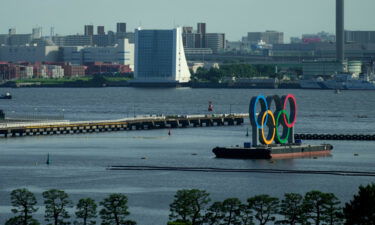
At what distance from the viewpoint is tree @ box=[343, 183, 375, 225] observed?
44594 millimetres

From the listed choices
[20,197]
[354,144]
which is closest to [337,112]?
[354,144]

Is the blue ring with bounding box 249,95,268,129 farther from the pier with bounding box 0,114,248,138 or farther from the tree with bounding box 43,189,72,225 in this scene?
the tree with bounding box 43,189,72,225

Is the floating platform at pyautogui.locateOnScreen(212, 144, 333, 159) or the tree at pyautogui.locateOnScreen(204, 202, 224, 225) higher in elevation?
the floating platform at pyautogui.locateOnScreen(212, 144, 333, 159)

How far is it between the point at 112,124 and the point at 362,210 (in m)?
64.2

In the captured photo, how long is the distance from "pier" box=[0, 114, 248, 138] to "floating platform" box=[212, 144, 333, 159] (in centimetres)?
2394

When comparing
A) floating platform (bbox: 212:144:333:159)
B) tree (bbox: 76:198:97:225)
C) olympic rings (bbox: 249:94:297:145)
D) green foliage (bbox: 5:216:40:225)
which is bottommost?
green foliage (bbox: 5:216:40:225)

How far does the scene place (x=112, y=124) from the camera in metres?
108

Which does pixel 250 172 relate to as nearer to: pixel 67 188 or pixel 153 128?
pixel 67 188

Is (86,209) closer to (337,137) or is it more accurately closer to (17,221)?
(17,221)

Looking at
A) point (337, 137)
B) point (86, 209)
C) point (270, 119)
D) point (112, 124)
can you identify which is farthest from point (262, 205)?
point (112, 124)

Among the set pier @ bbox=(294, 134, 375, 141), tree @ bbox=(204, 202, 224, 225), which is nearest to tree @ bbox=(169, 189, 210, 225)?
tree @ bbox=(204, 202, 224, 225)

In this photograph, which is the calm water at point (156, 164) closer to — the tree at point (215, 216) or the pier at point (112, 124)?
the pier at point (112, 124)

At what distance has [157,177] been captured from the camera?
227ft

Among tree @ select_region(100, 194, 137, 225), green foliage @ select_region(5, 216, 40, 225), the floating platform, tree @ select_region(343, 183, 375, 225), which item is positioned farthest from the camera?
the floating platform
